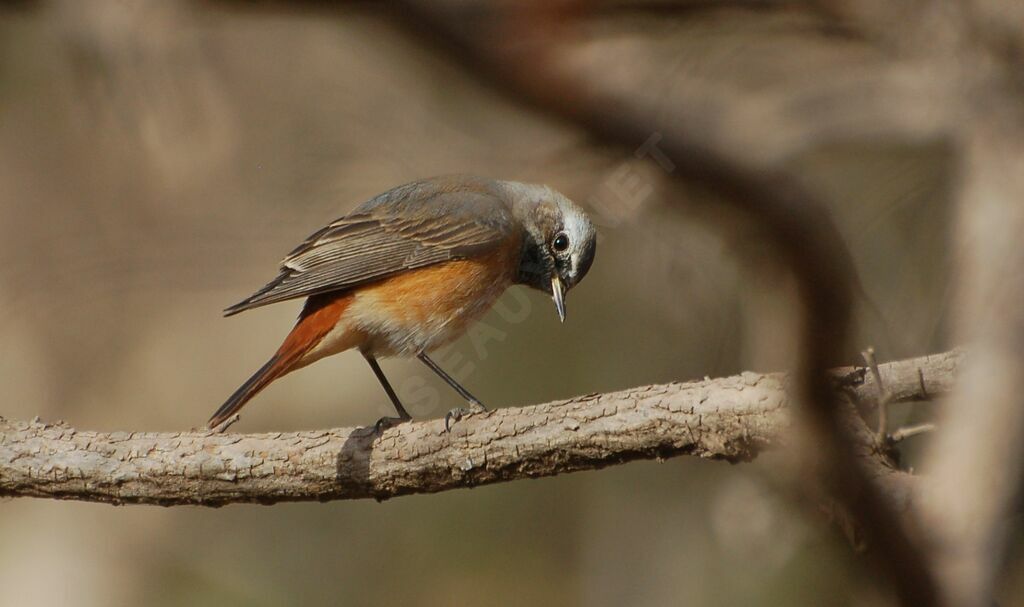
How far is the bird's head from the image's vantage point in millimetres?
4844

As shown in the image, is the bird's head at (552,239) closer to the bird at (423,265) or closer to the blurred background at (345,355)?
the bird at (423,265)

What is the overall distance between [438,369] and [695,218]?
160 inches

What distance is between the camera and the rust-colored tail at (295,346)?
388cm

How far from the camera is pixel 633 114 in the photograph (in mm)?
843

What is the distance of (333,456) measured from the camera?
3.68 m

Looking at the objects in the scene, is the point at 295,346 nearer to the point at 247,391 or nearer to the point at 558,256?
the point at 247,391

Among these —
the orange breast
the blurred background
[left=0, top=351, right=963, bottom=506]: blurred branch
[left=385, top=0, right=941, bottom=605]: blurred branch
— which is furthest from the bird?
[left=385, top=0, right=941, bottom=605]: blurred branch

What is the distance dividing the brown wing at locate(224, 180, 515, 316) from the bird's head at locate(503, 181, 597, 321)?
0.36 feet

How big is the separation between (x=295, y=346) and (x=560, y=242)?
1.34 metres

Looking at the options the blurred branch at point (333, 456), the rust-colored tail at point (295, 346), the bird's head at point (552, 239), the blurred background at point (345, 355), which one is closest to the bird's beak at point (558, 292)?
the bird's head at point (552, 239)

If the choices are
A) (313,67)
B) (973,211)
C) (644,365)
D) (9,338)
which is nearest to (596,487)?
(644,365)

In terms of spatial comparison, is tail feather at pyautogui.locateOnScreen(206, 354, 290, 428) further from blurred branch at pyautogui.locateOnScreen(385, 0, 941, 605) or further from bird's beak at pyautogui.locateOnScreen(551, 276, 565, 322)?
blurred branch at pyautogui.locateOnScreen(385, 0, 941, 605)

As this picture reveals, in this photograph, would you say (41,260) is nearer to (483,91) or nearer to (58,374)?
(58,374)

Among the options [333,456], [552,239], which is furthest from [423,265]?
[333,456]
